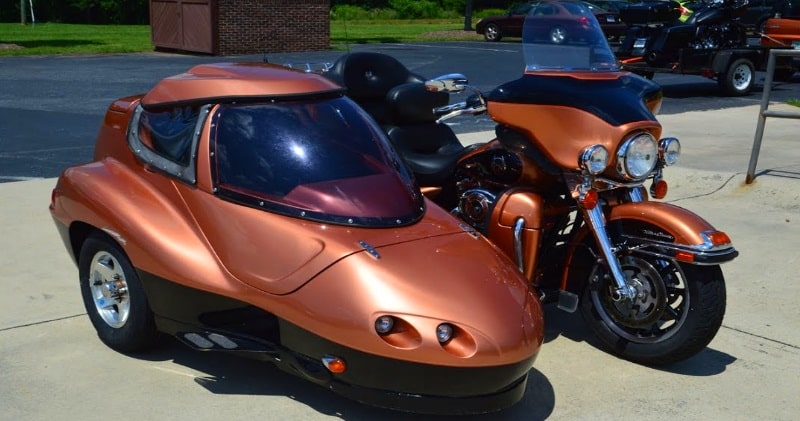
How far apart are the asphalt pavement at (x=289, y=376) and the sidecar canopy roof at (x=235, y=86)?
1.26m

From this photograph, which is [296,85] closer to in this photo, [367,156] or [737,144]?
[367,156]

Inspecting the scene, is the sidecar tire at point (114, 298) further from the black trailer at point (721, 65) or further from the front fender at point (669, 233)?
the black trailer at point (721, 65)

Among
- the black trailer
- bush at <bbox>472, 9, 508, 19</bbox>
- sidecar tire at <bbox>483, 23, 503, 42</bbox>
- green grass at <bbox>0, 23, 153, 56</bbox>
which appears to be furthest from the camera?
bush at <bbox>472, 9, 508, 19</bbox>

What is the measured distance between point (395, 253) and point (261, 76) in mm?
1177

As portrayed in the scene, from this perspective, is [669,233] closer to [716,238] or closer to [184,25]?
[716,238]

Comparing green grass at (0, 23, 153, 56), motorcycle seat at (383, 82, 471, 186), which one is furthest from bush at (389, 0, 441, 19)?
motorcycle seat at (383, 82, 471, 186)

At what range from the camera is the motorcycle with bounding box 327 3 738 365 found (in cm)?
477

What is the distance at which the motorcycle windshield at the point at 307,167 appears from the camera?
14.4 feet

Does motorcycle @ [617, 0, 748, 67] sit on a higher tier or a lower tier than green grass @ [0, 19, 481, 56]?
higher

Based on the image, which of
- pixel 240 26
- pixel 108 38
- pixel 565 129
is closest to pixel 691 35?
pixel 565 129

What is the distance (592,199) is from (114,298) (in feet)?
7.78

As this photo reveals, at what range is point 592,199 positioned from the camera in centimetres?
Result: 481

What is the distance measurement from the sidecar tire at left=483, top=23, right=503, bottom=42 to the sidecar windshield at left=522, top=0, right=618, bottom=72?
30.5m

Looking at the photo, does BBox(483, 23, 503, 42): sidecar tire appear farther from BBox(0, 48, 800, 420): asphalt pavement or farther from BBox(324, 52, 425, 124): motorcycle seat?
BBox(324, 52, 425, 124): motorcycle seat
